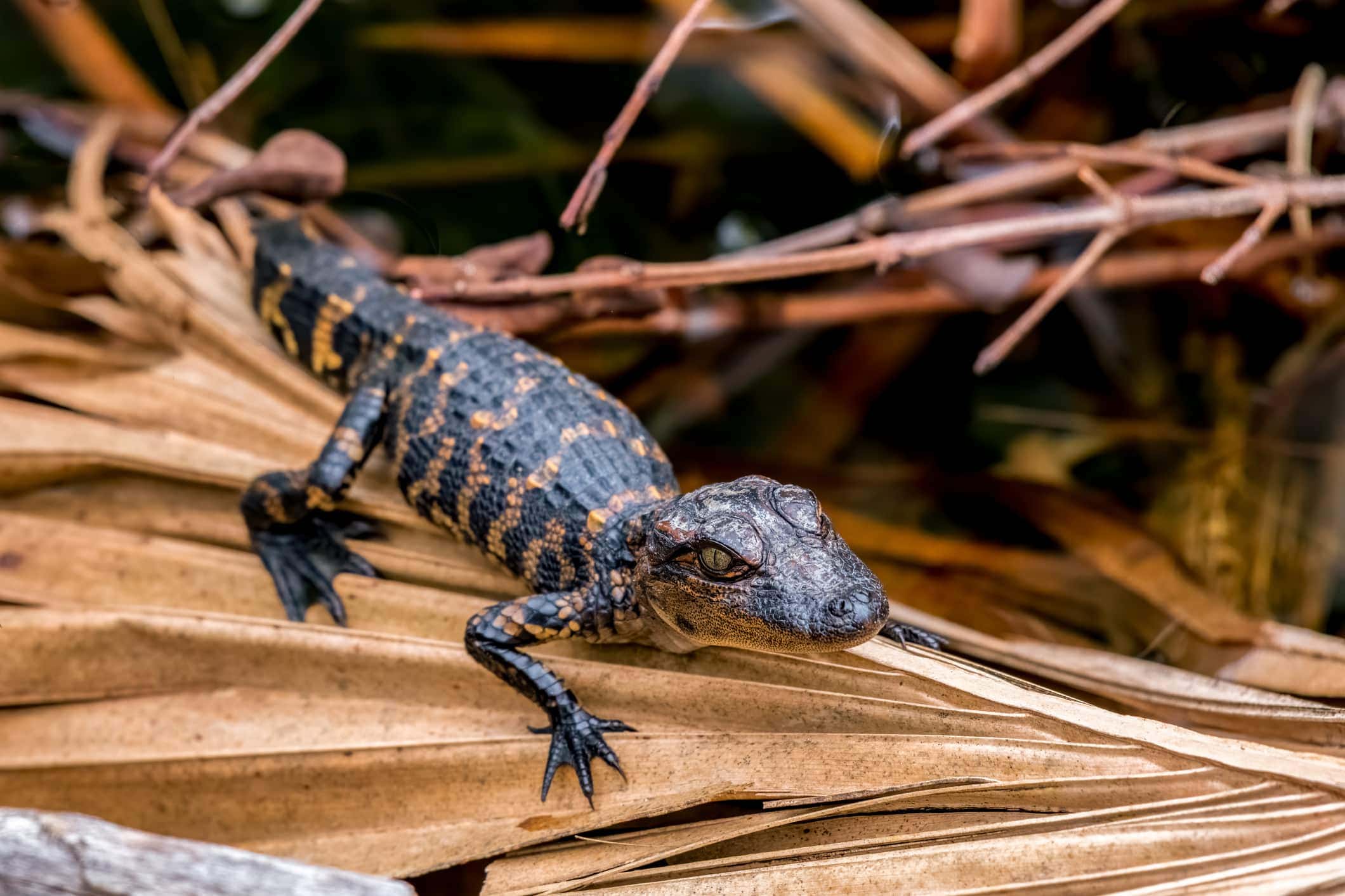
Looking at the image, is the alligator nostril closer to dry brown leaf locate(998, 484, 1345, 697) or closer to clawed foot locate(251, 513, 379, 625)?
dry brown leaf locate(998, 484, 1345, 697)

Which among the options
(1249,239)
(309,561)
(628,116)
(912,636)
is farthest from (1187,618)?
(309,561)

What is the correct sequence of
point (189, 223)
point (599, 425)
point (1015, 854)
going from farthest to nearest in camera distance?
point (189, 223) < point (599, 425) < point (1015, 854)

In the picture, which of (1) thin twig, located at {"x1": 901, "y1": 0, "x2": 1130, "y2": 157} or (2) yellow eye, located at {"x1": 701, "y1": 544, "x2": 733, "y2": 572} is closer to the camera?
(2) yellow eye, located at {"x1": 701, "y1": 544, "x2": 733, "y2": 572}

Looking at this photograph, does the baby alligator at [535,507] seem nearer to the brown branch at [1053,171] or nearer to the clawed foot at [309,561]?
the clawed foot at [309,561]

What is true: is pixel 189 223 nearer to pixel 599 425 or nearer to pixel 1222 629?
pixel 599 425

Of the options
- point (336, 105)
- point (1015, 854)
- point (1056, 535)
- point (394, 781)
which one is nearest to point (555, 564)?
point (394, 781)

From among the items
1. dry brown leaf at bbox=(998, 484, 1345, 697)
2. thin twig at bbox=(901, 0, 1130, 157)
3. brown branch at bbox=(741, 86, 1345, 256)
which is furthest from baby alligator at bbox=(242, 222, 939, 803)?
thin twig at bbox=(901, 0, 1130, 157)
